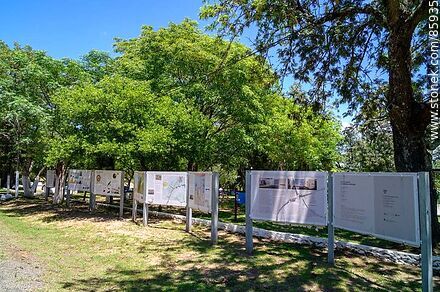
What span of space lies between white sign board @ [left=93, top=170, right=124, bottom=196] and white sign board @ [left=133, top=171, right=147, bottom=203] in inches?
43.4

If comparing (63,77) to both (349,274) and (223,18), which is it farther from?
(349,274)

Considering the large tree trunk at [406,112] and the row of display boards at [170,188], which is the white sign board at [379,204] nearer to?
the large tree trunk at [406,112]

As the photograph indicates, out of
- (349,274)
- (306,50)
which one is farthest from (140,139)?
(349,274)

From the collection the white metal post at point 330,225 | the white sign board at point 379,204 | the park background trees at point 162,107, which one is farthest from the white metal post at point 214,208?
the park background trees at point 162,107

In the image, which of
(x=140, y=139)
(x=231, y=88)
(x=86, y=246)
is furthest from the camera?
(x=231, y=88)

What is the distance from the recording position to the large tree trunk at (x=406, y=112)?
9383 mm

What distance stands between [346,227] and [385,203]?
3.93ft

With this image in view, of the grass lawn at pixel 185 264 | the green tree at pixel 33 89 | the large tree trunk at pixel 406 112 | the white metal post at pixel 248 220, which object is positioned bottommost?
→ the grass lawn at pixel 185 264

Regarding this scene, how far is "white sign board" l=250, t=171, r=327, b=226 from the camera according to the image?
807cm

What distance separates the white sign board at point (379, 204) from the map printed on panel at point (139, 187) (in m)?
7.66

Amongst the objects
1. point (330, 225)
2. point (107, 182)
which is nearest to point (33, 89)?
point (107, 182)

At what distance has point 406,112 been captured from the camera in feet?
30.9

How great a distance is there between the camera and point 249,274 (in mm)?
7078

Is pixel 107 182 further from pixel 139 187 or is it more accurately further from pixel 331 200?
pixel 331 200
